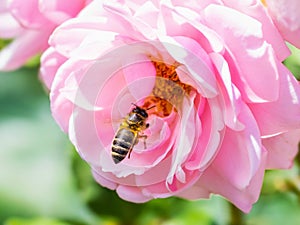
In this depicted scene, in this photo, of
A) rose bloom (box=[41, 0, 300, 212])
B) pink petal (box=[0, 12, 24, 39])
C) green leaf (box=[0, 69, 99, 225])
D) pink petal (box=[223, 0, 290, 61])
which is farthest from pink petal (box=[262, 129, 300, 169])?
green leaf (box=[0, 69, 99, 225])

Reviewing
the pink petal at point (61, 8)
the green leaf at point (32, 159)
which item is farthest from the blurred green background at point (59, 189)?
the pink petal at point (61, 8)

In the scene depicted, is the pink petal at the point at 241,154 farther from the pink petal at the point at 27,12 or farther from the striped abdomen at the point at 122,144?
the pink petal at the point at 27,12

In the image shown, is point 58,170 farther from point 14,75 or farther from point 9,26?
point 9,26

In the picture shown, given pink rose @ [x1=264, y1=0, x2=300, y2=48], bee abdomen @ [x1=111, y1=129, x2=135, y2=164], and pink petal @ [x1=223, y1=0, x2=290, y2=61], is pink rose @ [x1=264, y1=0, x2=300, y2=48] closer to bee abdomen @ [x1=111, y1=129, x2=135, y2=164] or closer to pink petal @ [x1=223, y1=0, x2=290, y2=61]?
pink petal @ [x1=223, y1=0, x2=290, y2=61]

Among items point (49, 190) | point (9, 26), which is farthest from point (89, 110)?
point (49, 190)

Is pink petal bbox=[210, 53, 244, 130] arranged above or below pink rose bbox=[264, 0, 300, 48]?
below

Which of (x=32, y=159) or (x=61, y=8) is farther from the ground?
(x=61, y=8)

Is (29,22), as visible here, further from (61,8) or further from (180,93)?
(180,93)

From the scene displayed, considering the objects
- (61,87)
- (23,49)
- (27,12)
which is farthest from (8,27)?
(61,87)
